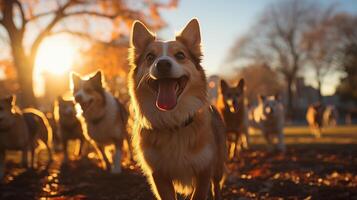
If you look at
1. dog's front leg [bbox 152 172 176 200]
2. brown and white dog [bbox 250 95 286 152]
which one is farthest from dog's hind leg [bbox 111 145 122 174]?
brown and white dog [bbox 250 95 286 152]

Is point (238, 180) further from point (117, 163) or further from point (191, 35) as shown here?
point (191, 35)

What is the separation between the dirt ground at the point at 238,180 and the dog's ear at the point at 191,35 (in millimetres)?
2701

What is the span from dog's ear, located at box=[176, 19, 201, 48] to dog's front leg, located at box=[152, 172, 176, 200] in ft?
5.04

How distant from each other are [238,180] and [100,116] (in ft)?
10.8

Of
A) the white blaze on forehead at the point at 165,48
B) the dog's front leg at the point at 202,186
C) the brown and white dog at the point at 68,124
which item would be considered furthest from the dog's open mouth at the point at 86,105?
the dog's front leg at the point at 202,186

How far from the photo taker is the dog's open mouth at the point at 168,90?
12.9ft

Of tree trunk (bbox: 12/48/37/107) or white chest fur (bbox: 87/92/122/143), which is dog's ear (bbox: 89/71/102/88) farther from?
tree trunk (bbox: 12/48/37/107)

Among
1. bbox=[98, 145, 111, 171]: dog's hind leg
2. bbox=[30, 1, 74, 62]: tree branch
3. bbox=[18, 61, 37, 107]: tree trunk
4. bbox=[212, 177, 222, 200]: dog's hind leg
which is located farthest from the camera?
bbox=[30, 1, 74, 62]: tree branch

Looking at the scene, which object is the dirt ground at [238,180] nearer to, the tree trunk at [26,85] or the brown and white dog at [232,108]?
the brown and white dog at [232,108]

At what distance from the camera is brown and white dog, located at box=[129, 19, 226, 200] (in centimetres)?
401

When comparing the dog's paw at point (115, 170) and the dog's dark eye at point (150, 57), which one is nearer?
the dog's dark eye at point (150, 57)

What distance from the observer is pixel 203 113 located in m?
4.39

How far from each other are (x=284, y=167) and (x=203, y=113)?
17.9 ft

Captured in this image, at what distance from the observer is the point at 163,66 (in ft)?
12.7
